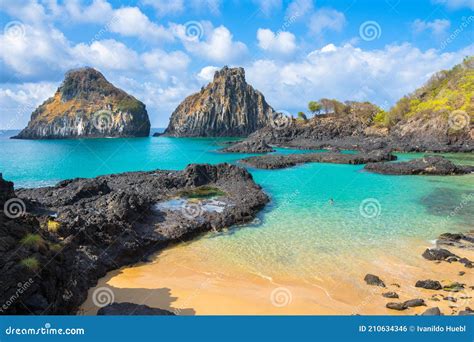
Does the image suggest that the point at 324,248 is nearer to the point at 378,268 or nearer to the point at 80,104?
the point at 378,268

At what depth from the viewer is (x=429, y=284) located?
16609 millimetres

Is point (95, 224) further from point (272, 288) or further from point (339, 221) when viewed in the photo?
point (339, 221)

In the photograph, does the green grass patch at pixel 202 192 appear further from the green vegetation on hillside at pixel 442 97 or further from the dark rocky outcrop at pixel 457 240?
the green vegetation on hillside at pixel 442 97

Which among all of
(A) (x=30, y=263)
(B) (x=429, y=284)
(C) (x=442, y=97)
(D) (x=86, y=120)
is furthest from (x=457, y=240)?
(D) (x=86, y=120)

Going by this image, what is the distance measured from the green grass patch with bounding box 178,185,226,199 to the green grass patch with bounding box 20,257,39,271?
23.3m

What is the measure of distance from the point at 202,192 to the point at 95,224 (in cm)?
1601

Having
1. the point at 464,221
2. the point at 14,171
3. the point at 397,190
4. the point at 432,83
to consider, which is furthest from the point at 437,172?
the point at 432,83

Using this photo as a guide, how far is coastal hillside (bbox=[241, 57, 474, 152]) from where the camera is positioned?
279ft

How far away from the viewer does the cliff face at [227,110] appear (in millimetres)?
177250

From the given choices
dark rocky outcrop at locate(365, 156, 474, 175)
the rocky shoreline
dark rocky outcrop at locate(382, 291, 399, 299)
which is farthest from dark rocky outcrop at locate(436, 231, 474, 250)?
dark rocky outcrop at locate(365, 156, 474, 175)

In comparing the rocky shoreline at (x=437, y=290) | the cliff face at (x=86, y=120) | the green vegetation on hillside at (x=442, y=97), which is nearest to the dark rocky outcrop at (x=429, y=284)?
the rocky shoreline at (x=437, y=290)

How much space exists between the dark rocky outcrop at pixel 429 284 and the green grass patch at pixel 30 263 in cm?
1534

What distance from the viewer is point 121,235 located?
2211 centimetres

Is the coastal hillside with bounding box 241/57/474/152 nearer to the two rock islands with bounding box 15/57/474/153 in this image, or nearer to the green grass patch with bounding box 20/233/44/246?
the two rock islands with bounding box 15/57/474/153
